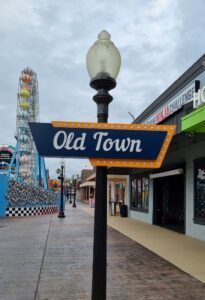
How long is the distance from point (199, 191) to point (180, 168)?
1616 mm

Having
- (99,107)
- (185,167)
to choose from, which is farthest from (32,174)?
(99,107)

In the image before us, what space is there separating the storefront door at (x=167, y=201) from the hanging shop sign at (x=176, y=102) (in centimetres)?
600

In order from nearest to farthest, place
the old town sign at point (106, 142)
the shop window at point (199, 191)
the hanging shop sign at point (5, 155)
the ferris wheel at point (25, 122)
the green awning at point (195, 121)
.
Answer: the old town sign at point (106, 142)
the green awning at point (195, 121)
the shop window at point (199, 191)
the ferris wheel at point (25, 122)
the hanging shop sign at point (5, 155)

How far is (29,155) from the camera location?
5297 centimetres

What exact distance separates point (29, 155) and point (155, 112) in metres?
40.4

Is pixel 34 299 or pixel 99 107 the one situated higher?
pixel 99 107

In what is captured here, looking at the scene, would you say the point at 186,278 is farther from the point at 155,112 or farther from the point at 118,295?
the point at 155,112

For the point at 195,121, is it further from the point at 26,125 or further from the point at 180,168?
the point at 26,125

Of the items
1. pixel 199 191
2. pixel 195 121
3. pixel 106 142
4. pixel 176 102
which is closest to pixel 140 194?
pixel 199 191

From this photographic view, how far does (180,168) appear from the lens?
15.1 meters

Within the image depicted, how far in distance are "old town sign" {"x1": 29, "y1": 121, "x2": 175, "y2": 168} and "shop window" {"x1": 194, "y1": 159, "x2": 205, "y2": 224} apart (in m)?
9.34

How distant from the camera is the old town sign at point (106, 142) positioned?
416 centimetres

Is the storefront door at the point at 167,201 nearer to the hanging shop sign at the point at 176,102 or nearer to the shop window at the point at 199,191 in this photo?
the shop window at the point at 199,191

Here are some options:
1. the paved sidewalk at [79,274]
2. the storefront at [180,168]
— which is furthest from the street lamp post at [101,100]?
the storefront at [180,168]
